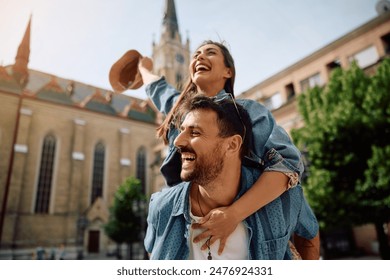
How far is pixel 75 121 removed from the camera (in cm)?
2088

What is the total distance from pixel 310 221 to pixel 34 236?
65.7ft

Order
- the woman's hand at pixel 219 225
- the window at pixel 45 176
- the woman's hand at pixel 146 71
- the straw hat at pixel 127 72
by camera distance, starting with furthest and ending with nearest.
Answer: the window at pixel 45 176, the straw hat at pixel 127 72, the woman's hand at pixel 146 71, the woman's hand at pixel 219 225

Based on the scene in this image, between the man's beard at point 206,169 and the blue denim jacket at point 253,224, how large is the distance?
10 centimetres

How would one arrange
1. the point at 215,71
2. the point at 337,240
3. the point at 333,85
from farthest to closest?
the point at 337,240
the point at 333,85
the point at 215,71

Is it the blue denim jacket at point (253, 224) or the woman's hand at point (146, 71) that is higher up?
the woman's hand at point (146, 71)

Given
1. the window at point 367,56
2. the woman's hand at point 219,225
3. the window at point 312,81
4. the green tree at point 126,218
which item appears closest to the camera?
the woman's hand at point 219,225

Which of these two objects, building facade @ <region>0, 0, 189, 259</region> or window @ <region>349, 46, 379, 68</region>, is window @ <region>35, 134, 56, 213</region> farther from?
window @ <region>349, 46, 379, 68</region>

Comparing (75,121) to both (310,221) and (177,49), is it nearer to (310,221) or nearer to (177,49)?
(177,49)

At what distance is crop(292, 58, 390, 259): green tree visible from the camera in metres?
7.31

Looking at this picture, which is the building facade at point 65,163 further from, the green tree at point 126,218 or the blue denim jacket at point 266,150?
the blue denim jacket at point 266,150

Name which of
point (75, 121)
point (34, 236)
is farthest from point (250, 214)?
point (75, 121)

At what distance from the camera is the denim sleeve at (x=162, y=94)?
1.36 meters

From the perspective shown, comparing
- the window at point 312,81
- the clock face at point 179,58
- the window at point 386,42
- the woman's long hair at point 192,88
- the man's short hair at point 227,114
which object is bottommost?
the man's short hair at point 227,114

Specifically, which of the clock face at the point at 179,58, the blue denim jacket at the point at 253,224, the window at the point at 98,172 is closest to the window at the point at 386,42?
the blue denim jacket at the point at 253,224
